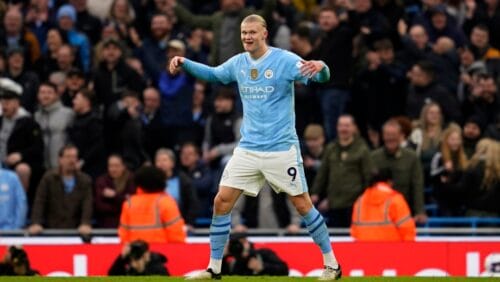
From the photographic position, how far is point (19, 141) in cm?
2084

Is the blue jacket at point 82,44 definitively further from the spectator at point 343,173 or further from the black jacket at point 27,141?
the spectator at point 343,173

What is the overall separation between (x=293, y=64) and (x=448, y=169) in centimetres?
728

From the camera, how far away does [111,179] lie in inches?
805

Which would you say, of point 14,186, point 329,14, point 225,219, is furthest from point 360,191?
point 225,219

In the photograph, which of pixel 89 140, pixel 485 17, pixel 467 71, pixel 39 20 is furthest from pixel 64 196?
pixel 485 17

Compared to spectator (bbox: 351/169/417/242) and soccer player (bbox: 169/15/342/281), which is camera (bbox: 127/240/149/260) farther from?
spectator (bbox: 351/169/417/242)

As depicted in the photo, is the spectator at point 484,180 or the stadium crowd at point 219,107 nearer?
the spectator at point 484,180

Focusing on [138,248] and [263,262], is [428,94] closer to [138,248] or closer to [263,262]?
[263,262]

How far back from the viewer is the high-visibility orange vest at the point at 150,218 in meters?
17.9

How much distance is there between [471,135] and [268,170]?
7491mm

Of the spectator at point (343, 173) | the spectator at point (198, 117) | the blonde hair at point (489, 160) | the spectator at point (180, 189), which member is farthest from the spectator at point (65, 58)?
the blonde hair at point (489, 160)

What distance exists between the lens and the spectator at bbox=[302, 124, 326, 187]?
20891 millimetres

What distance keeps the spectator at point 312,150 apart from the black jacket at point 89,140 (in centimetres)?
294

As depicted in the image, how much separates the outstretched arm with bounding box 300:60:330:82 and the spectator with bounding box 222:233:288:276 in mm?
4331
